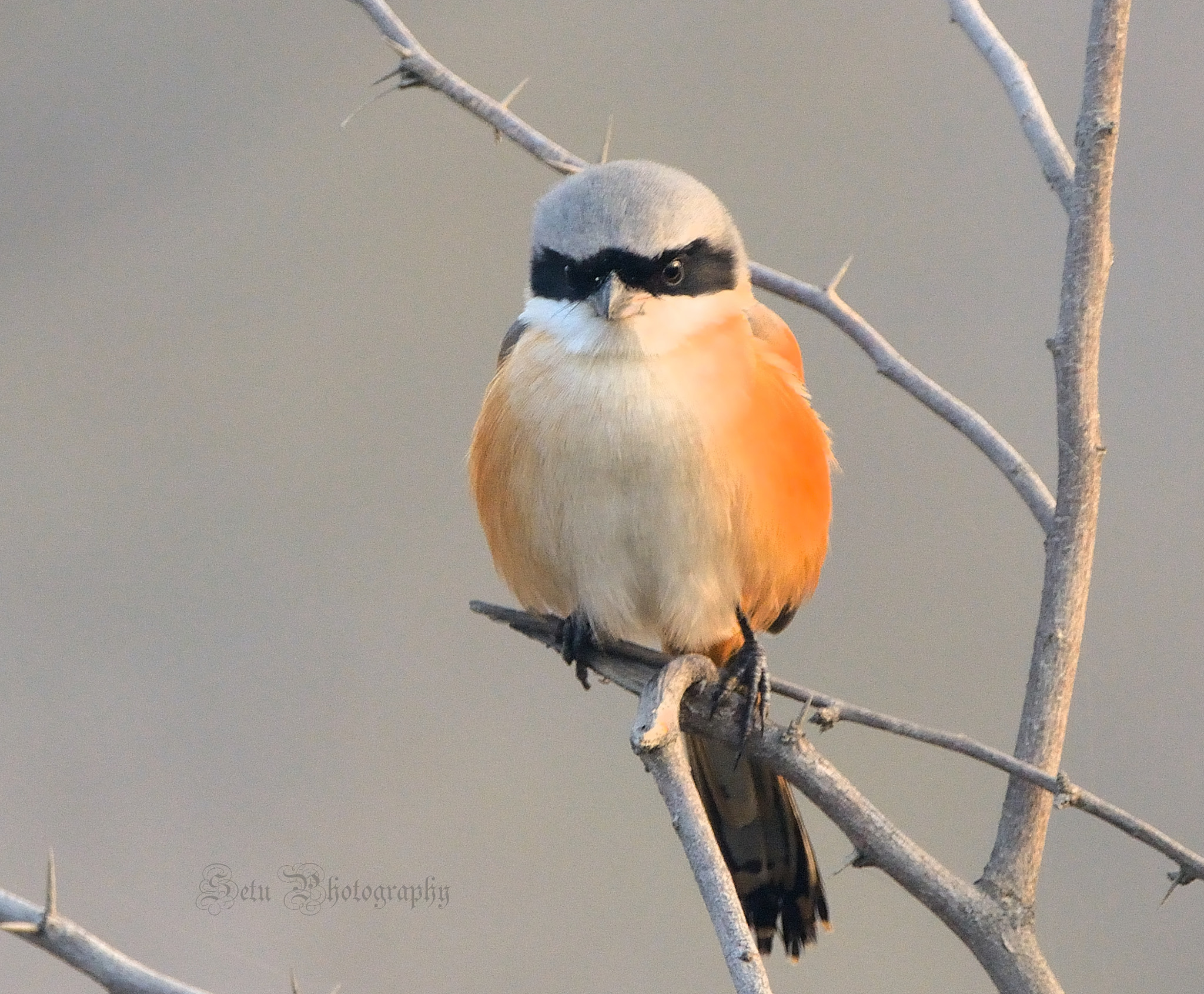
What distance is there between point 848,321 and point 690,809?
1.70 feet

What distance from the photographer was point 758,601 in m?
1.27

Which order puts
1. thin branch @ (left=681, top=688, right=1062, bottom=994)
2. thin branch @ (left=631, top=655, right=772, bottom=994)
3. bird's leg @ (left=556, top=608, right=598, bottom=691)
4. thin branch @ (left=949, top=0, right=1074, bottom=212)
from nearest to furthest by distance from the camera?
thin branch @ (left=631, top=655, right=772, bottom=994)
thin branch @ (left=681, top=688, right=1062, bottom=994)
thin branch @ (left=949, top=0, right=1074, bottom=212)
bird's leg @ (left=556, top=608, right=598, bottom=691)

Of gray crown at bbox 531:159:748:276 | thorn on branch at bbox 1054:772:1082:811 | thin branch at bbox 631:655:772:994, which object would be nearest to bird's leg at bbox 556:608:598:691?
thin branch at bbox 631:655:772:994

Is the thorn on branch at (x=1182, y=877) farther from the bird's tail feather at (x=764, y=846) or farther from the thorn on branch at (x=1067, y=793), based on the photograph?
the bird's tail feather at (x=764, y=846)

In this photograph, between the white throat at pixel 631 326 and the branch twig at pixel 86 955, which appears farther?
the white throat at pixel 631 326

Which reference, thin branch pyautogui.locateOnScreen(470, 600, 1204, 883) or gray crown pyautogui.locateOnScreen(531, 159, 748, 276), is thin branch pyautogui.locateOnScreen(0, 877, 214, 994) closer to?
thin branch pyautogui.locateOnScreen(470, 600, 1204, 883)

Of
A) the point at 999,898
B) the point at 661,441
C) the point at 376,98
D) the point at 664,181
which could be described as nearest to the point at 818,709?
the point at 999,898

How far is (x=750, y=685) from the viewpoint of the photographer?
1.15 meters

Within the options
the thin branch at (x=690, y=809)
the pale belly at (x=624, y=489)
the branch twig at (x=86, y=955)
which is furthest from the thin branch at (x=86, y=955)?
the pale belly at (x=624, y=489)

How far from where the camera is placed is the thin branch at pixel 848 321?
1.08m

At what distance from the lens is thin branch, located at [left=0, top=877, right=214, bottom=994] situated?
2.54ft

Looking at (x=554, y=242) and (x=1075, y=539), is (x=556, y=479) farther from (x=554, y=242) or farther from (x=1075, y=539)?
(x=1075, y=539)

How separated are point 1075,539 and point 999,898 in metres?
0.29

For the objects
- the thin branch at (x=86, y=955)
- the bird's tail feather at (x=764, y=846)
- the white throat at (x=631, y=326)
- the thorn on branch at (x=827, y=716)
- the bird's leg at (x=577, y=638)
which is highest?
the white throat at (x=631, y=326)
